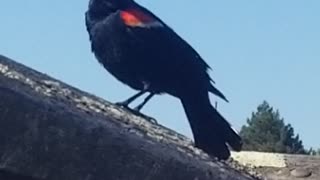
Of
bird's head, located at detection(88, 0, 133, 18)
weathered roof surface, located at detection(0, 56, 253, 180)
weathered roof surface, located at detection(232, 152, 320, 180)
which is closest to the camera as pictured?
weathered roof surface, located at detection(0, 56, 253, 180)

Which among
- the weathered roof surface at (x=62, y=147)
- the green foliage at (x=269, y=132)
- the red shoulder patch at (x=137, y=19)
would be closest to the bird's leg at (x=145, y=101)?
the red shoulder patch at (x=137, y=19)

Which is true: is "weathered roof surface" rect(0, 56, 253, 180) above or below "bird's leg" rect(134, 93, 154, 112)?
below

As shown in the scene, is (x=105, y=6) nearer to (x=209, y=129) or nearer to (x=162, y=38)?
(x=162, y=38)

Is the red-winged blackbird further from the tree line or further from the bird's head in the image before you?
the tree line

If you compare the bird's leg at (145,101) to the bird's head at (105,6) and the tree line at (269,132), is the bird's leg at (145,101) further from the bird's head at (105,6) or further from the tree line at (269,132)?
the tree line at (269,132)

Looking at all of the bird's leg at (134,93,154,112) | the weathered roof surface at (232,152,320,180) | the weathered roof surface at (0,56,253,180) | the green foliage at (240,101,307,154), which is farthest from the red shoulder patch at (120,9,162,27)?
the green foliage at (240,101,307,154)

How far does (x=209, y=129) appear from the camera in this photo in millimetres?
4102

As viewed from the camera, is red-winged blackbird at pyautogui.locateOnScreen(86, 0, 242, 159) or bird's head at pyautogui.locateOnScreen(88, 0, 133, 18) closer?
red-winged blackbird at pyautogui.locateOnScreen(86, 0, 242, 159)

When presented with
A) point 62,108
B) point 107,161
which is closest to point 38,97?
point 62,108

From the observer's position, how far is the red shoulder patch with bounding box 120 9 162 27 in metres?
5.40

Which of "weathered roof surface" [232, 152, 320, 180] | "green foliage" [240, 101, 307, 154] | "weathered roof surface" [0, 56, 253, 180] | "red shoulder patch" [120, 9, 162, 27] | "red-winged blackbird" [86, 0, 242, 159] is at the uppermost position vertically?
"green foliage" [240, 101, 307, 154]

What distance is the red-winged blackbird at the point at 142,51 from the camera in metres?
5.25

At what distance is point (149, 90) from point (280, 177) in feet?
4.37

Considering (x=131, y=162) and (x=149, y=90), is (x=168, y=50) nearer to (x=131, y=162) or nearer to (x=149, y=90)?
(x=149, y=90)
